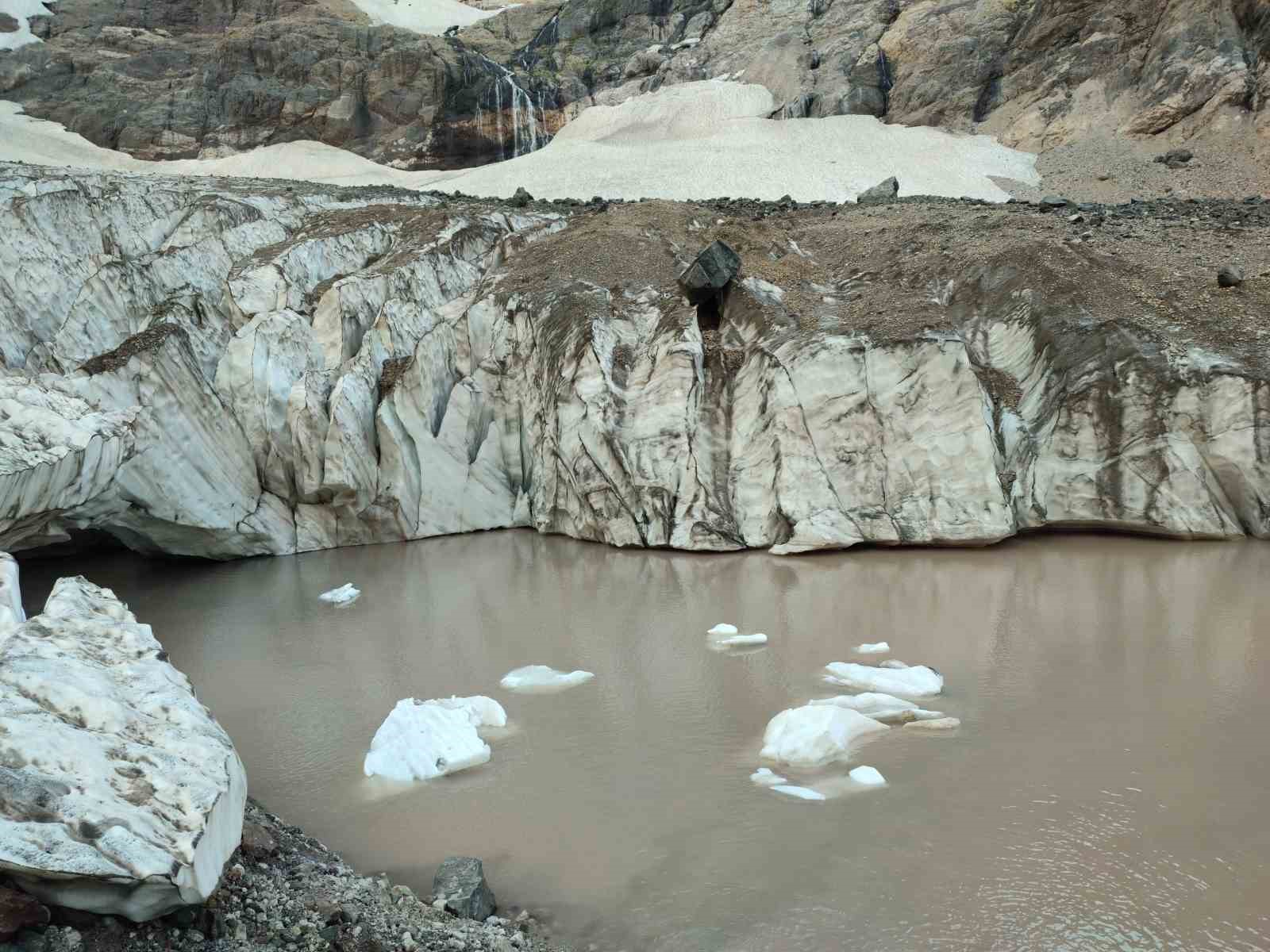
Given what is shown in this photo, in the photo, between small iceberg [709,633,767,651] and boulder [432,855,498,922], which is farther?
small iceberg [709,633,767,651]

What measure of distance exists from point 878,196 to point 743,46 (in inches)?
666

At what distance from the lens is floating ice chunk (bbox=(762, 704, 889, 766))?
4871 mm

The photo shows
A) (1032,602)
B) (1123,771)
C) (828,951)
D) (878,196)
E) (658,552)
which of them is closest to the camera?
(828,951)

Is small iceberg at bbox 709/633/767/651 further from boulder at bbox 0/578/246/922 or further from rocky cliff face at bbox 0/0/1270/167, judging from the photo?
rocky cliff face at bbox 0/0/1270/167

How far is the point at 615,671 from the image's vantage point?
259 inches

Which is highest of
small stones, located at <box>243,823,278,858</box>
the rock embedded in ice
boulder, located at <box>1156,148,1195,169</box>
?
boulder, located at <box>1156,148,1195,169</box>

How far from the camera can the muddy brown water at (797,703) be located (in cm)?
357

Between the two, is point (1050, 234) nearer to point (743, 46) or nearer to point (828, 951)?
point (828, 951)

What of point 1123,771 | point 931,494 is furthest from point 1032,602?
point 1123,771

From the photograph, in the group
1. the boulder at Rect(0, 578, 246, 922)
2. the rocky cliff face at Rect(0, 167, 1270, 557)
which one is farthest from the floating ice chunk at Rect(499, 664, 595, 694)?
the rocky cliff face at Rect(0, 167, 1270, 557)

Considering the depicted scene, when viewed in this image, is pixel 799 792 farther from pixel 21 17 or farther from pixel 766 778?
pixel 21 17

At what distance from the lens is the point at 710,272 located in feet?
39.4

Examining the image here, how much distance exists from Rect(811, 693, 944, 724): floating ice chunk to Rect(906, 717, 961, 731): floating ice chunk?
6 cm

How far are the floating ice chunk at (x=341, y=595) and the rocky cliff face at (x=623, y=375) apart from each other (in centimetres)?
244
